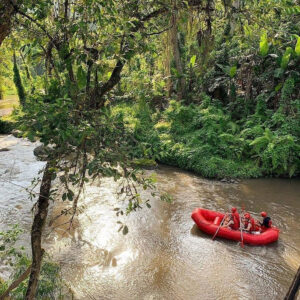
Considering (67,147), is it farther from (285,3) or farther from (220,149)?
(220,149)

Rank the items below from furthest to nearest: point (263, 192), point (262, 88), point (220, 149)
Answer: point (262, 88) < point (220, 149) < point (263, 192)

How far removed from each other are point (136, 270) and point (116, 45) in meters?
4.66

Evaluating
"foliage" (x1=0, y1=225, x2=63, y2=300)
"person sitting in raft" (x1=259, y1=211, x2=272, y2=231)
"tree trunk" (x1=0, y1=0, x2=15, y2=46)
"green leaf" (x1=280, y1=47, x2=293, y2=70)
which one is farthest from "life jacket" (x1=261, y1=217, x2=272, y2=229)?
"green leaf" (x1=280, y1=47, x2=293, y2=70)

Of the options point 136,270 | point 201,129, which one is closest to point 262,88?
point 201,129

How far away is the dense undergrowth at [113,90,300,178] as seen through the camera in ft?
34.4

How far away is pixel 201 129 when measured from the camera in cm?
1243

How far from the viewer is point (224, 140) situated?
1158 cm

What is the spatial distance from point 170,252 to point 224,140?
5800 millimetres

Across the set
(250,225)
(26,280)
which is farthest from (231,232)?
(26,280)

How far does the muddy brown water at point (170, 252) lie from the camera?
5.71 m

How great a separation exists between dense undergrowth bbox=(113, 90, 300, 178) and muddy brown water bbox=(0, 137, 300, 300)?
1.18m

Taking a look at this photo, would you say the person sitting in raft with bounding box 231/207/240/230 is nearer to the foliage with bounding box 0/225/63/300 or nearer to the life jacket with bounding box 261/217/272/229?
the life jacket with bounding box 261/217/272/229

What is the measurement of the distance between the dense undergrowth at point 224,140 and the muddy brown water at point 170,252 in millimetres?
1185

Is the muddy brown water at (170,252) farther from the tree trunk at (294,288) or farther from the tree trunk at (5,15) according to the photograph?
the tree trunk at (5,15)
